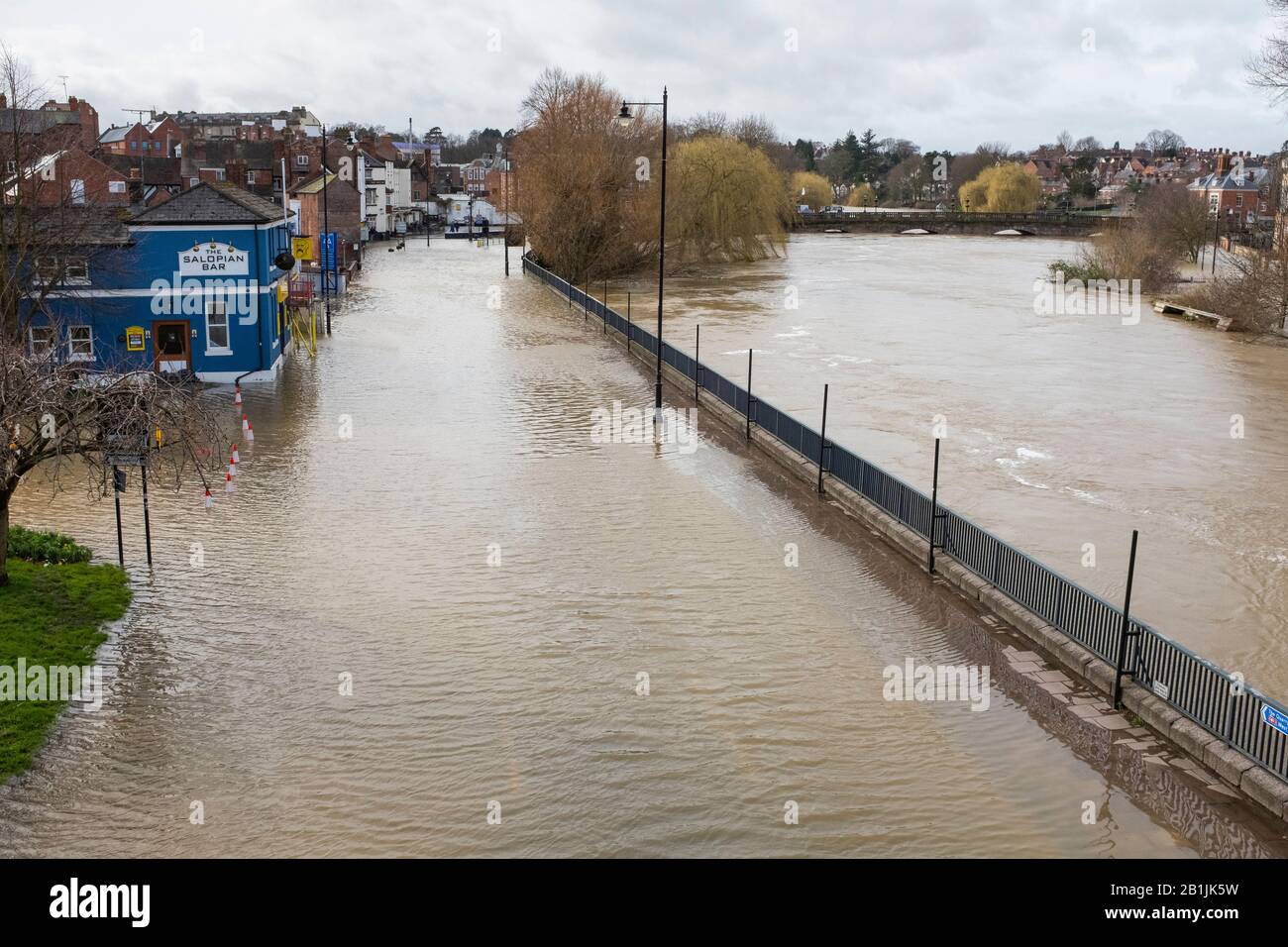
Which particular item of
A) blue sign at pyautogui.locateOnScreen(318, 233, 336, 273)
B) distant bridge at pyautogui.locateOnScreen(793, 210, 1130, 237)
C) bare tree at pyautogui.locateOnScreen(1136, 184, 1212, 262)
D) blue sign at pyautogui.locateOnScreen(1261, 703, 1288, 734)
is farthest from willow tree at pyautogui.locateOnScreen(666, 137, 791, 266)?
blue sign at pyautogui.locateOnScreen(1261, 703, 1288, 734)

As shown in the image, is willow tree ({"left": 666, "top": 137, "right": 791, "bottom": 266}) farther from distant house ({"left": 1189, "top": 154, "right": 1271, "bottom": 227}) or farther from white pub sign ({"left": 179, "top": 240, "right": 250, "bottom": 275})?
distant house ({"left": 1189, "top": 154, "right": 1271, "bottom": 227})

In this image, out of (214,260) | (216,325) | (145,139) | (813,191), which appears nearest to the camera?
(214,260)

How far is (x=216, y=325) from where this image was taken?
30688 mm

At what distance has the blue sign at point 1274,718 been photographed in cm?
1015

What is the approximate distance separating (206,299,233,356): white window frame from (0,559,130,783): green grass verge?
15595 millimetres

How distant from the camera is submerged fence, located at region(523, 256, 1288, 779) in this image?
423 inches

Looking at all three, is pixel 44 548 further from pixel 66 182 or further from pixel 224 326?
pixel 66 182

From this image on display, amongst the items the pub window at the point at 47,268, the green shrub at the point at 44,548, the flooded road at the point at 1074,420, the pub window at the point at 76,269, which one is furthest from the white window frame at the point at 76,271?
the flooded road at the point at 1074,420

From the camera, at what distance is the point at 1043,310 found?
170 feet

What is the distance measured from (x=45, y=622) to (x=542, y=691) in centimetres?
596

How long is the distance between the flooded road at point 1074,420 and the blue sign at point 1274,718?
9.87 feet

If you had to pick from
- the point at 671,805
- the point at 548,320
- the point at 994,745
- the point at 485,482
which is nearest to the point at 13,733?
the point at 671,805

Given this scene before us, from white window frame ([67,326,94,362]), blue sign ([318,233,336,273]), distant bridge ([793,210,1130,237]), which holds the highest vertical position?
distant bridge ([793,210,1130,237])

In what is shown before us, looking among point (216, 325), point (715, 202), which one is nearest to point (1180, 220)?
point (715, 202)
